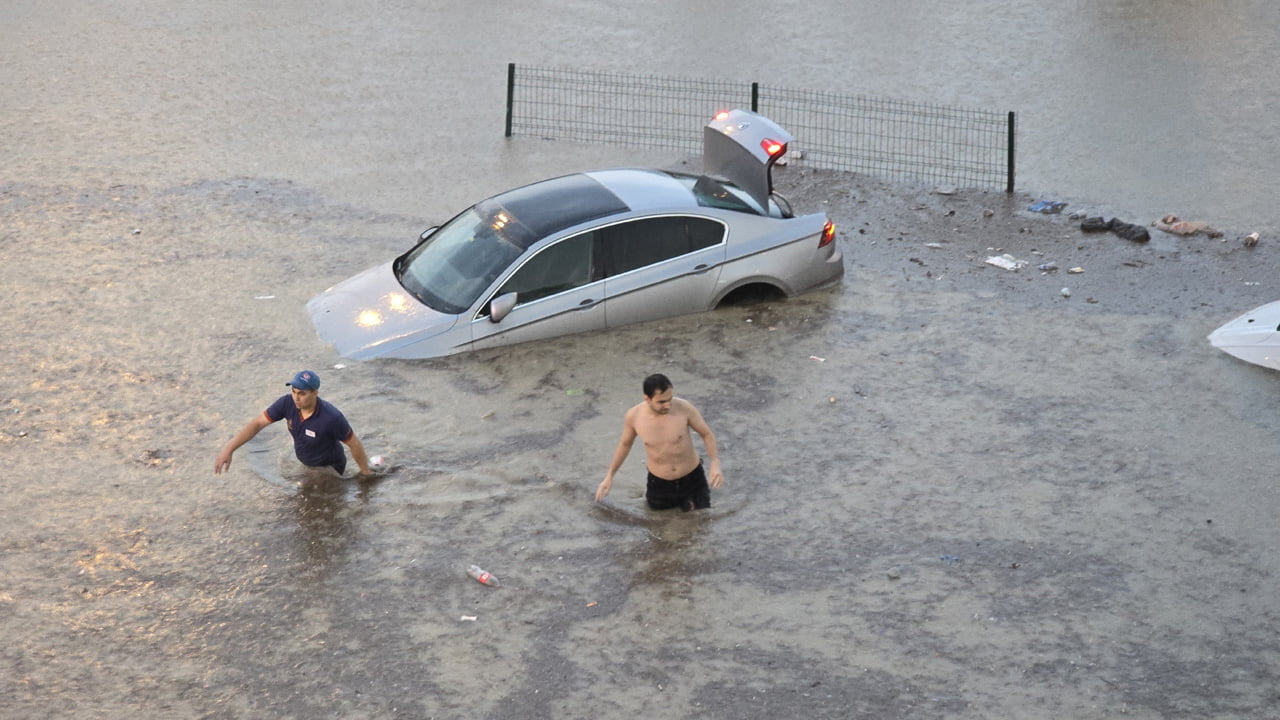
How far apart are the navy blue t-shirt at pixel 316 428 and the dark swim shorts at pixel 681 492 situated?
225 cm

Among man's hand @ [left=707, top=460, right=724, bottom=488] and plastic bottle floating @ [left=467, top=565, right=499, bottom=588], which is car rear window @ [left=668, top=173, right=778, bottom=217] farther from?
plastic bottle floating @ [left=467, top=565, right=499, bottom=588]

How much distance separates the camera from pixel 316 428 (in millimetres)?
9758

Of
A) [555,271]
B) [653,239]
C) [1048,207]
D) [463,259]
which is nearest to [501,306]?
[555,271]

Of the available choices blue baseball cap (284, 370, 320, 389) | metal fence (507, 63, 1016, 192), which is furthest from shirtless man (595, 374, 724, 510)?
metal fence (507, 63, 1016, 192)

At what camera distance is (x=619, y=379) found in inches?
464

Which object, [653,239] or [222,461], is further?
[653,239]

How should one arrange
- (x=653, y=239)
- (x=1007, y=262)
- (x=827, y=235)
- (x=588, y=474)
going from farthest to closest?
(x=1007, y=262)
(x=827, y=235)
(x=653, y=239)
(x=588, y=474)

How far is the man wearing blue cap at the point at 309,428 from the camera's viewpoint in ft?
31.4

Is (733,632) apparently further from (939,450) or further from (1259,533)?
(1259,533)

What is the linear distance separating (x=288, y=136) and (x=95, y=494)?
872 cm

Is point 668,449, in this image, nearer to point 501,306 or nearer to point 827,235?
point 501,306

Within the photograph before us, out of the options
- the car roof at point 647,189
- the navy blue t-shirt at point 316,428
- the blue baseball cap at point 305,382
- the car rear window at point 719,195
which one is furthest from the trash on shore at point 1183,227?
the blue baseball cap at point 305,382

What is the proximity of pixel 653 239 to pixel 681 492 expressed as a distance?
11.5 ft

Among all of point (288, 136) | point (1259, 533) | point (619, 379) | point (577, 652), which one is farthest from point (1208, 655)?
point (288, 136)
